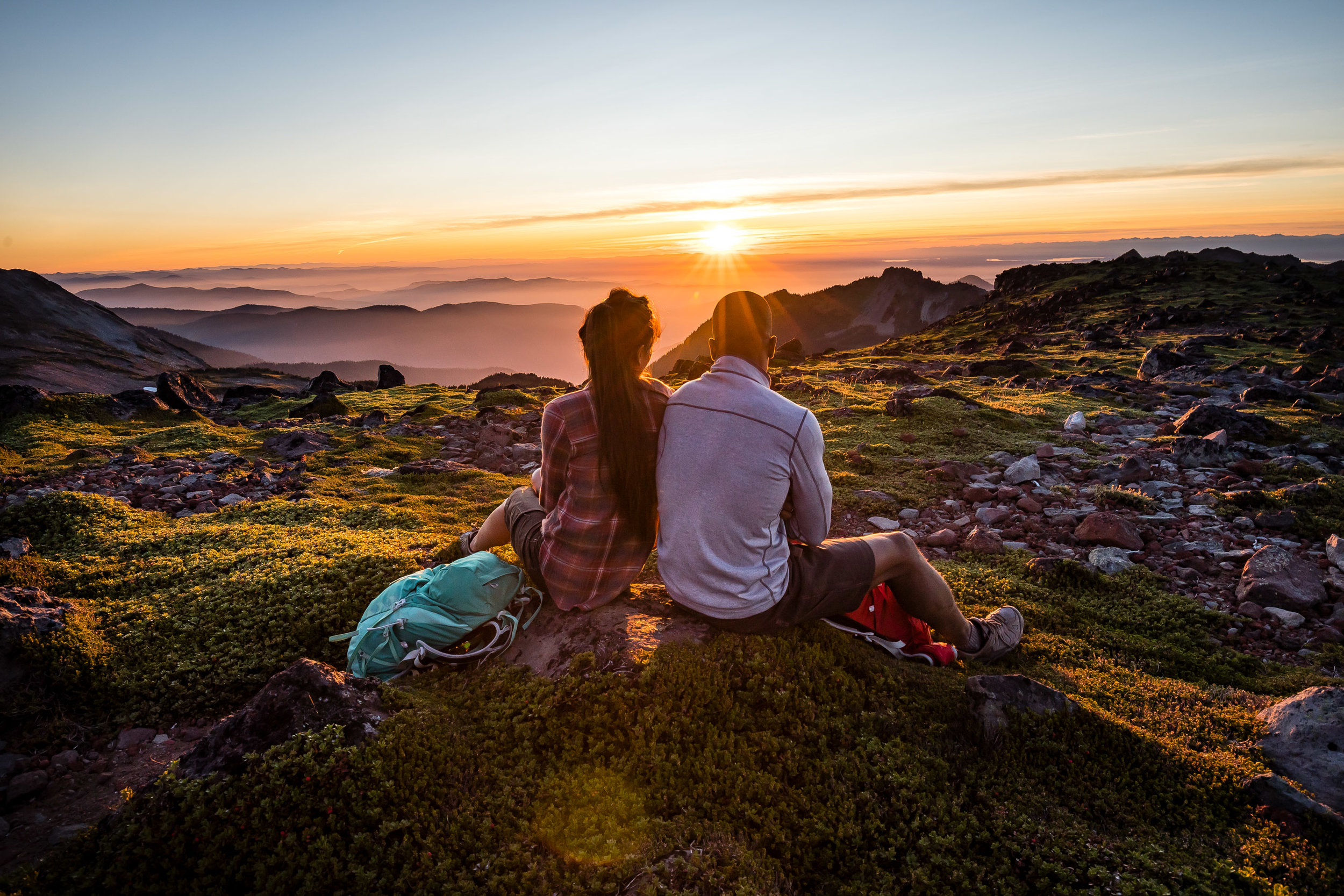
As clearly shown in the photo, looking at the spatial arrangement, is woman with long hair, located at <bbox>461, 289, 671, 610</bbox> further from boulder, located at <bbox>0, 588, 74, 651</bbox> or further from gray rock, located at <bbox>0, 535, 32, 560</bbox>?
gray rock, located at <bbox>0, 535, 32, 560</bbox>

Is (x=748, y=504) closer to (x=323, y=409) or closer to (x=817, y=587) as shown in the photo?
(x=817, y=587)

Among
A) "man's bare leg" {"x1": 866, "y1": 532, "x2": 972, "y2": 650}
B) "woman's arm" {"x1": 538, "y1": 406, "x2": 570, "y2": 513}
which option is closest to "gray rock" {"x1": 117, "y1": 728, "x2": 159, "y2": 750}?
"woman's arm" {"x1": 538, "y1": 406, "x2": 570, "y2": 513}

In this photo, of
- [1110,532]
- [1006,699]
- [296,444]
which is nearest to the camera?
[1006,699]

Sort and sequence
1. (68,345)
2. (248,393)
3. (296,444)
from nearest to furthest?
1. (296,444)
2. (248,393)
3. (68,345)

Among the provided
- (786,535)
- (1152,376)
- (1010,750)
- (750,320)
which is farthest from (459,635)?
(1152,376)

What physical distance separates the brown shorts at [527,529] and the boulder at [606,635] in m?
0.42

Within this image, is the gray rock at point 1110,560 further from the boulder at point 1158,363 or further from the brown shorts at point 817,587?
the boulder at point 1158,363

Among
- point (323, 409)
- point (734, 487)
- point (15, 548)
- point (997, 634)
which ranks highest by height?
point (734, 487)

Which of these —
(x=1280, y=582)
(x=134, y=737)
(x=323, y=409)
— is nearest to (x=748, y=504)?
(x=134, y=737)

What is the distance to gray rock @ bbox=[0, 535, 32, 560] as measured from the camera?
8031 mm

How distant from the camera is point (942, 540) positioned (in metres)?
9.83

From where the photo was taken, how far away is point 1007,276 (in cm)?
10025

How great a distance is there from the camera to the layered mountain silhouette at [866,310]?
141 metres

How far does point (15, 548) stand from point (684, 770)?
9932 mm
